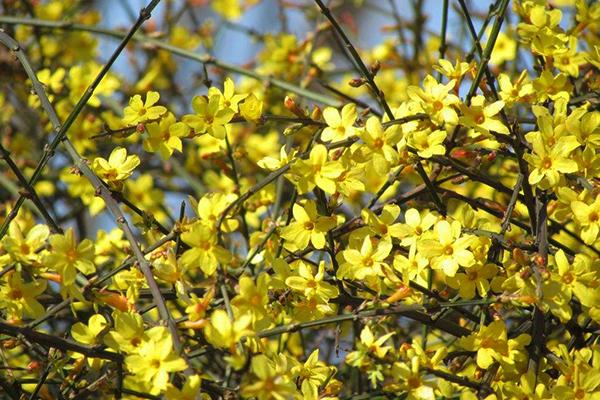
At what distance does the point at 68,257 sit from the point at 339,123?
0.49m

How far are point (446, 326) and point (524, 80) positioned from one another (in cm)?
51

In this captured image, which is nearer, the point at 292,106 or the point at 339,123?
the point at 339,123

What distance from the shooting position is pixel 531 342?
1.45 m

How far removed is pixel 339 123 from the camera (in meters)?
1.49

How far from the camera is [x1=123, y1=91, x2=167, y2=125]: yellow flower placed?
1562 millimetres

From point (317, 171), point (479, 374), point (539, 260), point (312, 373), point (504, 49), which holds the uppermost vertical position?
point (317, 171)

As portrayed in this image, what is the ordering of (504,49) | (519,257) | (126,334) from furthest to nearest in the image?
(504,49)
(519,257)
(126,334)

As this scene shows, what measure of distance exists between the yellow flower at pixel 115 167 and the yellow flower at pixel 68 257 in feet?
0.75

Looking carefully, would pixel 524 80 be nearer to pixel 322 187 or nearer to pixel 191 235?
pixel 322 187

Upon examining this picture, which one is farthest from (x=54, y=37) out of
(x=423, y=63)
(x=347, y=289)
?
(x=347, y=289)

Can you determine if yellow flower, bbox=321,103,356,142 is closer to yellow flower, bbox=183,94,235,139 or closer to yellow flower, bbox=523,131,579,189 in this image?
yellow flower, bbox=183,94,235,139

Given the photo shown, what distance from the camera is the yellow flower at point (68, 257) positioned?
130 cm

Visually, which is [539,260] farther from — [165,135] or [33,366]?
[33,366]

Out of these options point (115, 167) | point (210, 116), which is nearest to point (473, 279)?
point (210, 116)
